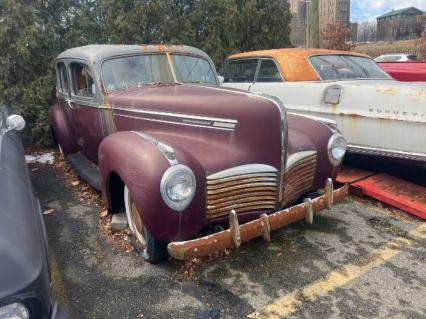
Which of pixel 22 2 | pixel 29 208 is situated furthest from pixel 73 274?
pixel 22 2

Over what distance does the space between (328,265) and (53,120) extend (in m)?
4.42

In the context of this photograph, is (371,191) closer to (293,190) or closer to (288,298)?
(293,190)

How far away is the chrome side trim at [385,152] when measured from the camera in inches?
165

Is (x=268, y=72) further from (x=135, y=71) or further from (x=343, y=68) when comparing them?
(x=135, y=71)

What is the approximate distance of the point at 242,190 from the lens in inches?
120

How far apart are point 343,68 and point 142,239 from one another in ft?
12.2

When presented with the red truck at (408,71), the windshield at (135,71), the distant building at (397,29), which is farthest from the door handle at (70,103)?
the distant building at (397,29)

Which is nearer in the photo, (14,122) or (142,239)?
(14,122)

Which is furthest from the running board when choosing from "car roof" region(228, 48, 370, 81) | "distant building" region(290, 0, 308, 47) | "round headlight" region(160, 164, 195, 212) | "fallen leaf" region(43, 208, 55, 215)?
"distant building" region(290, 0, 308, 47)

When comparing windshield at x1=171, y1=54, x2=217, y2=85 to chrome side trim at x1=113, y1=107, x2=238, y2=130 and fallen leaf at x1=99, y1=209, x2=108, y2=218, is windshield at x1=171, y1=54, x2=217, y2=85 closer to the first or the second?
chrome side trim at x1=113, y1=107, x2=238, y2=130

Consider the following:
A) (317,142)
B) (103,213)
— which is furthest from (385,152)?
(103,213)

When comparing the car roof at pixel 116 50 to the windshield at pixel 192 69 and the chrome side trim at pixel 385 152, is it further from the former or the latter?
the chrome side trim at pixel 385 152

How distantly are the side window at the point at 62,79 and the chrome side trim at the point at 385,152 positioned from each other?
11.9 feet

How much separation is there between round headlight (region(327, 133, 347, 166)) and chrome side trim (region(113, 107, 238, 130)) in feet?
3.53
